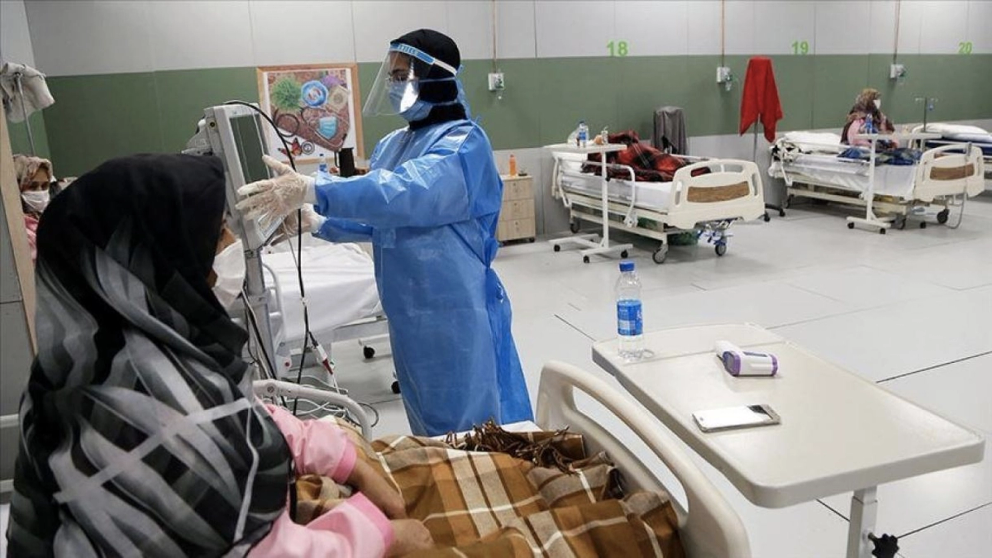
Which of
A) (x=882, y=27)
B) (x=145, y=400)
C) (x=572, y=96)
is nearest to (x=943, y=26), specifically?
(x=882, y=27)

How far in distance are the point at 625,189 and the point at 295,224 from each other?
178 inches

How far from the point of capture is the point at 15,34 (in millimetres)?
5496

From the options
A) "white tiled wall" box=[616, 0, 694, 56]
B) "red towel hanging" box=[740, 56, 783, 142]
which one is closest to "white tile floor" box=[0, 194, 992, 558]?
"red towel hanging" box=[740, 56, 783, 142]

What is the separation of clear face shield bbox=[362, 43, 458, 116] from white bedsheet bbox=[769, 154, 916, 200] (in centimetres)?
591

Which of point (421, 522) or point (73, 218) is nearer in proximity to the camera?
point (73, 218)

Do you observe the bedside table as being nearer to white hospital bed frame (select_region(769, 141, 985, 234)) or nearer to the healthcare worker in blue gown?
white hospital bed frame (select_region(769, 141, 985, 234))

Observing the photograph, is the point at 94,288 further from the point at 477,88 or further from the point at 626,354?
the point at 477,88

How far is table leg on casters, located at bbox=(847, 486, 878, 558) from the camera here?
1366 millimetres

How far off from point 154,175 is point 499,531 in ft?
2.95

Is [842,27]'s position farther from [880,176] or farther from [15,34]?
[15,34]

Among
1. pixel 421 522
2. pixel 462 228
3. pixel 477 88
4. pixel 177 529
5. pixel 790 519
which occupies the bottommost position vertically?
pixel 790 519

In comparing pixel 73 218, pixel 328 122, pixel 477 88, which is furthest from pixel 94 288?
pixel 477 88

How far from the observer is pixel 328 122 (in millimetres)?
6773

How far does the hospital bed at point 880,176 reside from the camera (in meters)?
6.70
